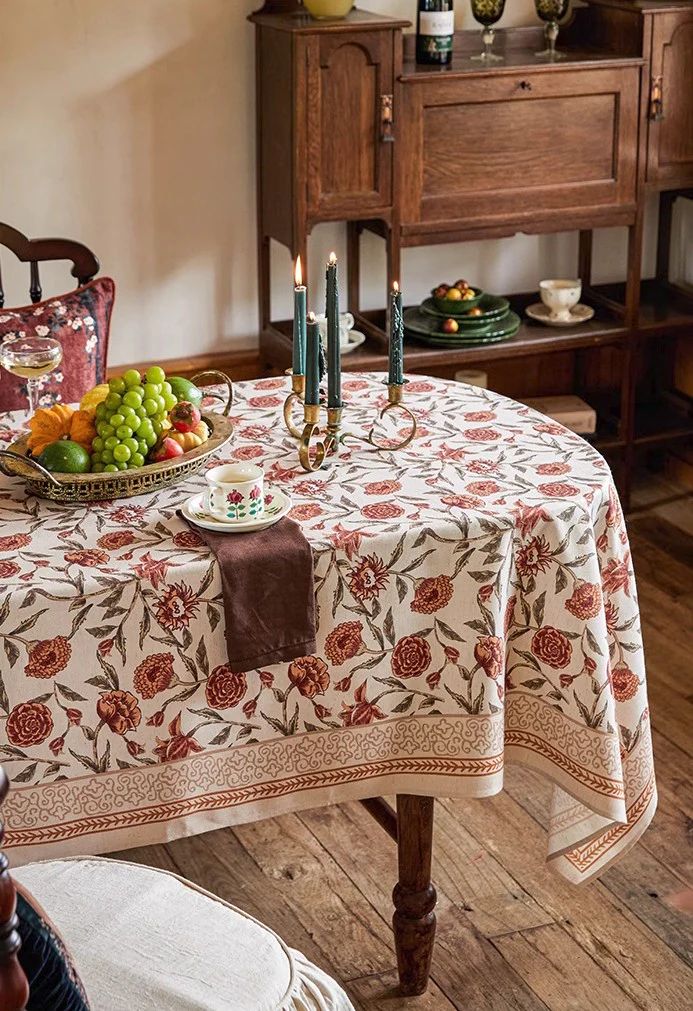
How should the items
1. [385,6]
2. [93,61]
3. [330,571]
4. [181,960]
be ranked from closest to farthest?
[181,960], [330,571], [93,61], [385,6]

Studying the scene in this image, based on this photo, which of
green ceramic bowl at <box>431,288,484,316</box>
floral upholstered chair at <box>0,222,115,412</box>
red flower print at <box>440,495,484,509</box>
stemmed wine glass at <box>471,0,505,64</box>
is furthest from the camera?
green ceramic bowl at <box>431,288,484,316</box>

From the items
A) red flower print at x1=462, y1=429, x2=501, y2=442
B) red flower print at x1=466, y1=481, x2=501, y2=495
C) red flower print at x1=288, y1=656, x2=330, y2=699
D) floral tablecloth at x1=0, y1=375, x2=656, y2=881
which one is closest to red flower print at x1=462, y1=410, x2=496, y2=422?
red flower print at x1=462, y1=429, x2=501, y2=442

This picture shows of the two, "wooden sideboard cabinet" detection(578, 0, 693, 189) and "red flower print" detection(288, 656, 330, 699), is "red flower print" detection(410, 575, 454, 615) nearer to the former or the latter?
"red flower print" detection(288, 656, 330, 699)

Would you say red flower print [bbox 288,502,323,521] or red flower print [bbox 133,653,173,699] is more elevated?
red flower print [bbox 288,502,323,521]

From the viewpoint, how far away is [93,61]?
11.5 feet

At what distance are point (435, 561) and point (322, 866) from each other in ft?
2.81

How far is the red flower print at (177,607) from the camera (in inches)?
72.9

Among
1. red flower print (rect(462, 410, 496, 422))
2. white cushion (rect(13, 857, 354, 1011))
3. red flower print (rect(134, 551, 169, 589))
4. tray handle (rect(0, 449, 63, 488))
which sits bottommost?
white cushion (rect(13, 857, 354, 1011))

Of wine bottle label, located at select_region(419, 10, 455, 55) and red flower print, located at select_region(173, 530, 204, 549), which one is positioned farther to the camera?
wine bottle label, located at select_region(419, 10, 455, 55)

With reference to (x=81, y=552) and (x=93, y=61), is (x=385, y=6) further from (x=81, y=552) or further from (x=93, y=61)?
(x=81, y=552)

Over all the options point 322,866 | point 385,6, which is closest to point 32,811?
point 322,866

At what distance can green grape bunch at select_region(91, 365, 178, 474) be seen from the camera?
207cm

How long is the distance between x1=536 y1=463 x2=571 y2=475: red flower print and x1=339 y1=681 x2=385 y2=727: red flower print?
43cm

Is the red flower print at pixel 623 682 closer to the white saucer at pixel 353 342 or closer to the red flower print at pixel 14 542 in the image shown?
the red flower print at pixel 14 542
